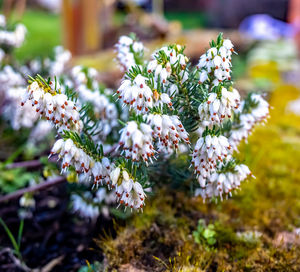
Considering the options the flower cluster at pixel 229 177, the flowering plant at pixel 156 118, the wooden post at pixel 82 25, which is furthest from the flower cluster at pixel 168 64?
the wooden post at pixel 82 25

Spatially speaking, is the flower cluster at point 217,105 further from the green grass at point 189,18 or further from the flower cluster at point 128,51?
the green grass at point 189,18

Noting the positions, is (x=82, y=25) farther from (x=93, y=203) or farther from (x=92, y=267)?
(x=92, y=267)

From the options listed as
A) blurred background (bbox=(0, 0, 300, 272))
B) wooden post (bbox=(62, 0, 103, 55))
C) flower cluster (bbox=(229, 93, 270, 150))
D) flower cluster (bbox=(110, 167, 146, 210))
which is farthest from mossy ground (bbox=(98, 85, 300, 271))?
wooden post (bbox=(62, 0, 103, 55))

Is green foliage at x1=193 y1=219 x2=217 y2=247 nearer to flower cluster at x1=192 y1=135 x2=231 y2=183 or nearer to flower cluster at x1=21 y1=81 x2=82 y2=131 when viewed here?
flower cluster at x1=192 y1=135 x2=231 y2=183

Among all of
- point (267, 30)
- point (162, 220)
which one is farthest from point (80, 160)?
point (267, 30)

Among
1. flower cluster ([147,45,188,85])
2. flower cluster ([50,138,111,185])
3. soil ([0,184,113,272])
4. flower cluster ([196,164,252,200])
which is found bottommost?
soil ([0,184,113,272])

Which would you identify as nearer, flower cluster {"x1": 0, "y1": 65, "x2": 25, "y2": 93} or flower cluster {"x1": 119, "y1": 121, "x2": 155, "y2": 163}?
flower cluster {"x1": 119, "y1": 121, "x2": 155, "y2": 163}

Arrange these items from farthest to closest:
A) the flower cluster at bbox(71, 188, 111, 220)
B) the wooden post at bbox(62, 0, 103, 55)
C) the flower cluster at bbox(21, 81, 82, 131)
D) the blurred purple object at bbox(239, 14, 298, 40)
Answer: the blurred purple object at bbox(239, 14, 298, 40) < the wooden post at bbox(62, 0, 103, 55) < the flower cluster at bbox(71, 188, 111, 220) < the flower cluster at bbox(21, 81, 82, 131)
